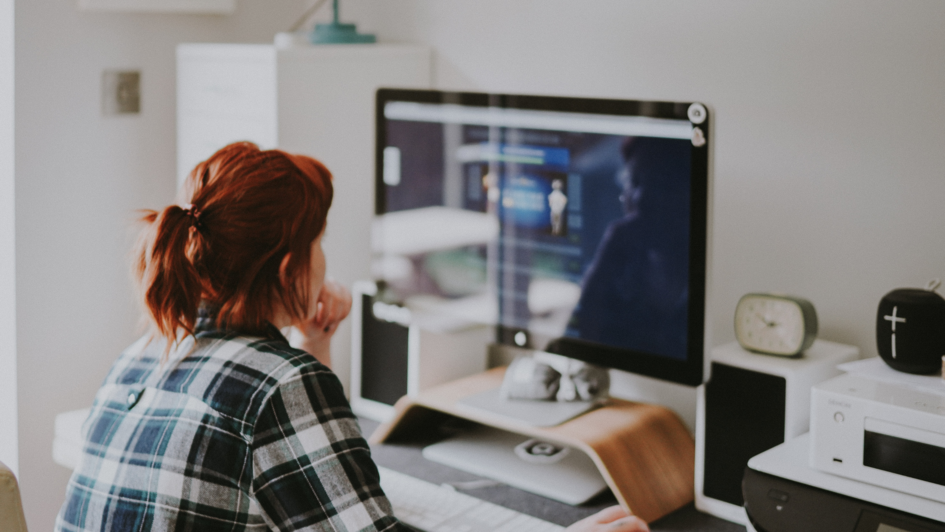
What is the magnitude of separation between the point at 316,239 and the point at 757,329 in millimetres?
719

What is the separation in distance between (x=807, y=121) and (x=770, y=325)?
352 mm

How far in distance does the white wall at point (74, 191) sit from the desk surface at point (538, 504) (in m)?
0.77

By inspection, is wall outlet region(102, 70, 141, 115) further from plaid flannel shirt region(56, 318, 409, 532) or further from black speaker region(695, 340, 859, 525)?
black speaker region(695, 340, 859, 525)

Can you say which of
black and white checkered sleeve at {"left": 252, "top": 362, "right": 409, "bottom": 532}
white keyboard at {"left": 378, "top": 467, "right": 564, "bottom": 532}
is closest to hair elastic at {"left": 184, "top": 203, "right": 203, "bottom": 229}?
black and white checkered sleeve at {"left": 252, "top": 362, "right": 409, "bottom": 532}

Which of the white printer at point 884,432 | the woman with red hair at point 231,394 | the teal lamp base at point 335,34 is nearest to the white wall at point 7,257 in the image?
the teal lamp base at point 335,34

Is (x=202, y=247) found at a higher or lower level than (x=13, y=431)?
higher

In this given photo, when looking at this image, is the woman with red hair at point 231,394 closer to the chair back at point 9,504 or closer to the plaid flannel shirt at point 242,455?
the plaid flannel shirt at point 242,455

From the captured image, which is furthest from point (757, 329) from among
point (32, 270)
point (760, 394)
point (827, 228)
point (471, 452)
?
point (32, 270)

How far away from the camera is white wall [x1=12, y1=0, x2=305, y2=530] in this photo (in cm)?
192

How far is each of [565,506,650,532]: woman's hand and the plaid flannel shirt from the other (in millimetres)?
232

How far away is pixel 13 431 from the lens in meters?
1.97

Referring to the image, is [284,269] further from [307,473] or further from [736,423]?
[736,423]

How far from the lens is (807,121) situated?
1.58m

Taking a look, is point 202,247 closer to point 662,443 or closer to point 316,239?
point 316,239
